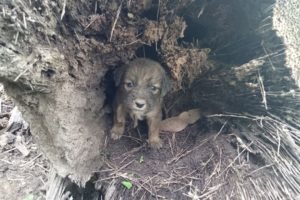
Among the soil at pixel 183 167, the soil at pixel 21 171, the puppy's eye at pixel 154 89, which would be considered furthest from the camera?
the soil at pixel 21 171

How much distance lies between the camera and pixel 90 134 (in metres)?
3.39

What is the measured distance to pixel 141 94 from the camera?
3756 mm

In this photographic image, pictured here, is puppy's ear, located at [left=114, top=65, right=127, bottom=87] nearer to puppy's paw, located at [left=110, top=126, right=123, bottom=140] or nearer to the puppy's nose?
the puppy's nose

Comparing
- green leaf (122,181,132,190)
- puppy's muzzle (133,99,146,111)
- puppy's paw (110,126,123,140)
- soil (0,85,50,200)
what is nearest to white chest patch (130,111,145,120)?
puppy's muzzle (133,99,146,111)

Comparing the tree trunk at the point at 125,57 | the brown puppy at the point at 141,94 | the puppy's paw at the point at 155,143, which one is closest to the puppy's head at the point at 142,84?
the brown puppy at the point at 141,94

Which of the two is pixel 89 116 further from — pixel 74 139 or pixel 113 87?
pixel 113 87

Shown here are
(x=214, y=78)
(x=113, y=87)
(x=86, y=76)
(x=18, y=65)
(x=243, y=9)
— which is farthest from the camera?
(x=113, y=87)

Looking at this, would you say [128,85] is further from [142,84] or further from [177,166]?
[177,166]

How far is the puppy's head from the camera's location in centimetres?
372

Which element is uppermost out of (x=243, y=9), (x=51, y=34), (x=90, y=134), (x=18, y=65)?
(x=243, y=9)

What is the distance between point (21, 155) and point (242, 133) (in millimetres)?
2698

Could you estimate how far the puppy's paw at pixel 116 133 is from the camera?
12.1 ft

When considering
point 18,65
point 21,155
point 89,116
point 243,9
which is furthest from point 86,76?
point 21,155

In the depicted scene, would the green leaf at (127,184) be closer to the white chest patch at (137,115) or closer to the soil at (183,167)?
the soil at (183,167)
